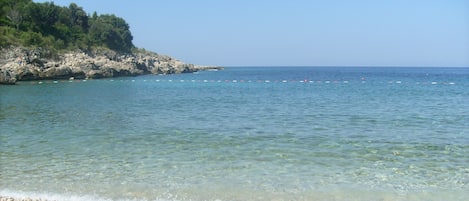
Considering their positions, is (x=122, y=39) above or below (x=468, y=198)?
above

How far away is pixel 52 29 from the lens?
8825 centimetres

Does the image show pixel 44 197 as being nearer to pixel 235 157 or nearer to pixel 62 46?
pixel 235 157

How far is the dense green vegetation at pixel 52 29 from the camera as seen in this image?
7144 cm

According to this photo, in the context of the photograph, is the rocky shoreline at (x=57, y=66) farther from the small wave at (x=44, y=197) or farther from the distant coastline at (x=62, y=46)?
the small wave at (x=44, y=197)

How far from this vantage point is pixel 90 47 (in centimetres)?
9200

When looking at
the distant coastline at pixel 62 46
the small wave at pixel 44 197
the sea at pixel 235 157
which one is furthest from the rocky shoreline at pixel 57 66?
the small wave at pixel 44 197

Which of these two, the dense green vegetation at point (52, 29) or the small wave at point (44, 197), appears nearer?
the small wave at point (44, 197)

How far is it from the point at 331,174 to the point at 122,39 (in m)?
111

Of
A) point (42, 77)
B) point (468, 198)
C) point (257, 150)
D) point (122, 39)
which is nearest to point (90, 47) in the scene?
point (122, 39)

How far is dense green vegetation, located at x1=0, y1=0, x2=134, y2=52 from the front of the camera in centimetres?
7144

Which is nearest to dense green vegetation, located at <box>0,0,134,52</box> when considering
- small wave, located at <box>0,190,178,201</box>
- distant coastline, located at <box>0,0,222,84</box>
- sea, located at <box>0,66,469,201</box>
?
distant coastline, located at <box>0,0,222,84</box>

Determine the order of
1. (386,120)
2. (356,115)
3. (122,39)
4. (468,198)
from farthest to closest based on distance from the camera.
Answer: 1. (122,39)
2. (356,115)
3. (386,120)
4. (468,198)

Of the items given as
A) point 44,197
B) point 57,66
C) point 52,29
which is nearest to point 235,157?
point 44,197

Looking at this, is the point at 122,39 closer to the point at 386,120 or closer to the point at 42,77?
the point at 42,77
